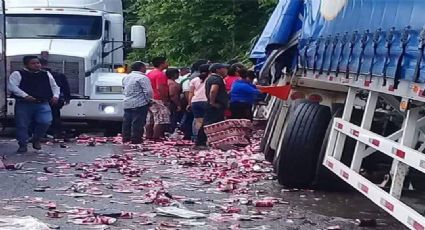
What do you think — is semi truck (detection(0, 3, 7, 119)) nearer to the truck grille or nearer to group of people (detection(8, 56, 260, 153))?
group of people (detection(8, 56, 260, 153))

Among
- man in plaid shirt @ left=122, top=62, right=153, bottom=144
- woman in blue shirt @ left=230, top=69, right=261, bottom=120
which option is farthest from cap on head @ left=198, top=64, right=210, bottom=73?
man in plaid shirt @ left=122, top=62, right=153, bottom=144

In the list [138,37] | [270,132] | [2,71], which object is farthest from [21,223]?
[138,37]

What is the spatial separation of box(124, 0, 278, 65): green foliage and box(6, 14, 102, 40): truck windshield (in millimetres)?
11709

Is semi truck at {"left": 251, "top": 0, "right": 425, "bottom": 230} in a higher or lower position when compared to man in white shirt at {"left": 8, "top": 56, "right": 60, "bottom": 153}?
higher

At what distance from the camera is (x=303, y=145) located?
11984 millimetres

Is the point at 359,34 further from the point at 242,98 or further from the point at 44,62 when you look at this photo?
the point at 44,62

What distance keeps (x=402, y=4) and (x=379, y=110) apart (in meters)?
2.47

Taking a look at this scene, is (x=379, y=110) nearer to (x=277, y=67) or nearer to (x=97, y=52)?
(x=277, y=67)

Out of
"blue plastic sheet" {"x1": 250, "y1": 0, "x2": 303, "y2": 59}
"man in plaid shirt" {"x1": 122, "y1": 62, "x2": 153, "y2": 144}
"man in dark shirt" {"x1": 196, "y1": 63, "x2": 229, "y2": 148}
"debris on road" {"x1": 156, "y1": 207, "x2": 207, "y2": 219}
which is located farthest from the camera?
"man in plaid shirt" {"x1": 122, "y1": 62, "x2": 153, "y2": 144}

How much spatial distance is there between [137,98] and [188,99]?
2.23 metres

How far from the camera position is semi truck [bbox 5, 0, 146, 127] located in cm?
1964

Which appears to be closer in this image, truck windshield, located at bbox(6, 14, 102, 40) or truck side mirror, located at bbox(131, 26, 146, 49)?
truck windshield, located at bbox(6, 14, 102, 40)

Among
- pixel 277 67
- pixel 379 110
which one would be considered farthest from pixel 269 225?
pixel 277 67

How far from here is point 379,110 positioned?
10922mm
